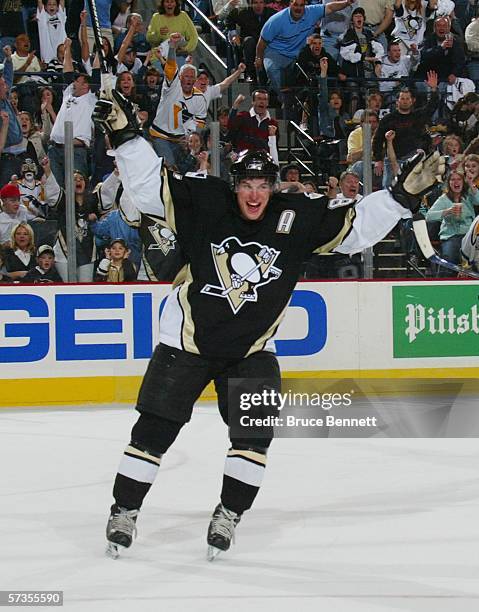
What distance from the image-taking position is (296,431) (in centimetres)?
748

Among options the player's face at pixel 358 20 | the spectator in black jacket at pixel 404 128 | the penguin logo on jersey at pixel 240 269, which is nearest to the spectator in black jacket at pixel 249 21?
the player's face at pixel 358 20

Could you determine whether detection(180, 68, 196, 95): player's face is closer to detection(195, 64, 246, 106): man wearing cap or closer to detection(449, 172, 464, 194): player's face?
detection(195, 64, 246, 106): man wearing cap

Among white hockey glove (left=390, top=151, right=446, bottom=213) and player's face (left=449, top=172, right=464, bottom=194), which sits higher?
white hockey glove (left=390, top=151, right=446, bottom=213)

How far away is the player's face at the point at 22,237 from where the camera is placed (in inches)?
336

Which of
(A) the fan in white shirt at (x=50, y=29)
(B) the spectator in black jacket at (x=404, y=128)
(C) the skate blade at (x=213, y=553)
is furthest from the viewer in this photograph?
(A) the fan in white shirt at (x=50, y=29)

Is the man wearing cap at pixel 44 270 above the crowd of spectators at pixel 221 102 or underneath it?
underneath

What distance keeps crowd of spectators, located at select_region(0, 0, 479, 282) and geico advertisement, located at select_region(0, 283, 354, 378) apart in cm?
15

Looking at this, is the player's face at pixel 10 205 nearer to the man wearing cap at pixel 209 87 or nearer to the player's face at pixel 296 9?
the man wearing cap at pixel 209 87

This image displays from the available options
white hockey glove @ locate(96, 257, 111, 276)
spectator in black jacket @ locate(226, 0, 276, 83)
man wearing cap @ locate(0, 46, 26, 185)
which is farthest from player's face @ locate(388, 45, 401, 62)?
white hockey glove @ locate(96, 257, 111, 276)

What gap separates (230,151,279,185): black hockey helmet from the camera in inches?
181

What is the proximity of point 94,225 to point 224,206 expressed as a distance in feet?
13.8

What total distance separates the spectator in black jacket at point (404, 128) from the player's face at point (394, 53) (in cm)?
149

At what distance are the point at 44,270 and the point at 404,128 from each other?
2.90 m

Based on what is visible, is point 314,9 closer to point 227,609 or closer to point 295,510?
point 295,510
